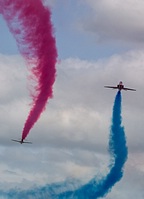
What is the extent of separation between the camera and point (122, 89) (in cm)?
10975

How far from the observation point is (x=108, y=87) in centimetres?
10888

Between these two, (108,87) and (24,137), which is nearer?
(24,137)

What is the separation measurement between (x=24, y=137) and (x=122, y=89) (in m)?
24.1

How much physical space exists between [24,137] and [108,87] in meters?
21.5

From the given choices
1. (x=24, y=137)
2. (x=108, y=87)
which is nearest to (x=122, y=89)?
(x=108, y=87)

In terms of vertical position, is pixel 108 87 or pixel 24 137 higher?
pixel 108 87

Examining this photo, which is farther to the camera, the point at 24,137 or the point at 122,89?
the point at 122,89

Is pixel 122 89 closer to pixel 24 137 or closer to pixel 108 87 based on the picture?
pixel 108 87

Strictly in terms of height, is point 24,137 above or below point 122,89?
below

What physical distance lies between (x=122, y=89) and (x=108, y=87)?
3.13 m

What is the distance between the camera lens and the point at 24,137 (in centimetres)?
9900
